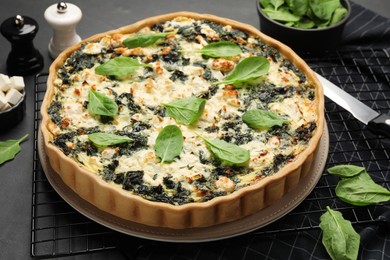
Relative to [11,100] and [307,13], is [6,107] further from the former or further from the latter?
[307,13]

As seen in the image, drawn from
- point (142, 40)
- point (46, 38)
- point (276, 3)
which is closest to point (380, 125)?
point (276, 3)

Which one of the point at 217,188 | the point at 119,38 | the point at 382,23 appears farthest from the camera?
the point at 382,23

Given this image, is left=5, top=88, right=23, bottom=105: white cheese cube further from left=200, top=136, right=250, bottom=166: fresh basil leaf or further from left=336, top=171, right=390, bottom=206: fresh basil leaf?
left=336, top=171, right=390, bottom=206: fresh basil leaf

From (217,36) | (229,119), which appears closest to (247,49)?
(217,36)

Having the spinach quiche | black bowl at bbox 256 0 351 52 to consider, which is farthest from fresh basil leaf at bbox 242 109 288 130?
black bowl at bbox 256 0 351 52

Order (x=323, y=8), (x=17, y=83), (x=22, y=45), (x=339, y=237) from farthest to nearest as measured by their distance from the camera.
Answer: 1. (x=323, y=8)
2. (x=22, y=45)
3. (x=17, y=83)
4. (x=339, y=237)

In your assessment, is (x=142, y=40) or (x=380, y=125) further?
(x=142, y=40)

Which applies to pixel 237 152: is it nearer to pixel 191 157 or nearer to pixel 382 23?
pixel 191 157
